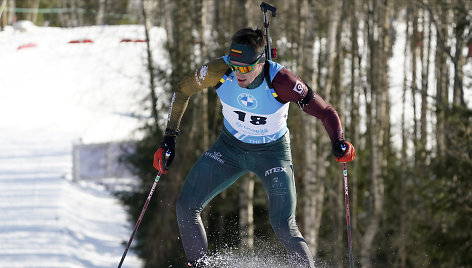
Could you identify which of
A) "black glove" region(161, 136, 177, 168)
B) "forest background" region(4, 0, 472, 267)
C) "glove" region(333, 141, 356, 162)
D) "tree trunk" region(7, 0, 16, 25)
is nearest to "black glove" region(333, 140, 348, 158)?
"glove" region(333, 141, 356, 162)

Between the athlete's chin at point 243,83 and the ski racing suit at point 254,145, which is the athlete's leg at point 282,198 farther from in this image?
the athlete's chin at point 243,83

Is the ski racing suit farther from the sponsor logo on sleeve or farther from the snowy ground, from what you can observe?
the snowy ground

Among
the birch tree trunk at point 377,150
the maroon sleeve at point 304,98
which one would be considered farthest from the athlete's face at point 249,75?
the birch tree trunk at point 377,150

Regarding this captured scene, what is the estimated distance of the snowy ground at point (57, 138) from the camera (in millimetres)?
14922

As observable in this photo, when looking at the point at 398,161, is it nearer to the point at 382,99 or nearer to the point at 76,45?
the point at 382,99

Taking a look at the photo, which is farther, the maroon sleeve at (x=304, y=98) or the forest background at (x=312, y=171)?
the forest background at (x=312, y=171)

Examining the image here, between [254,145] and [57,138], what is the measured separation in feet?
60.0

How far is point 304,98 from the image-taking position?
192 inches

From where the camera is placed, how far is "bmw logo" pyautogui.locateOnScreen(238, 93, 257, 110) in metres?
4.92

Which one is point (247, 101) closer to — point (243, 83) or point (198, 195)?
point (243, 83)

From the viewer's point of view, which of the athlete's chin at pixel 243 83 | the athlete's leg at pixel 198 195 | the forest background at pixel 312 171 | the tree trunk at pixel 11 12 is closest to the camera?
the athlete's chin at pixel 243 83

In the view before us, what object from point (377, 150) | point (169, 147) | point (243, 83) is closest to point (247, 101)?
point (243, 83)

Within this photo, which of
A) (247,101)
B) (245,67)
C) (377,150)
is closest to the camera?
(245,67)

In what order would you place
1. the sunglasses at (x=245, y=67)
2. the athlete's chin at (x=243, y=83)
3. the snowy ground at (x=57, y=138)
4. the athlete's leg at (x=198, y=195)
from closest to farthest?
the sunglasses at (x=245, y=67)
the athlete's chin at (x=243, y=83)
the athlete's leg at (x=198, y=195)
the snowy ground at (x=57, y=138)
